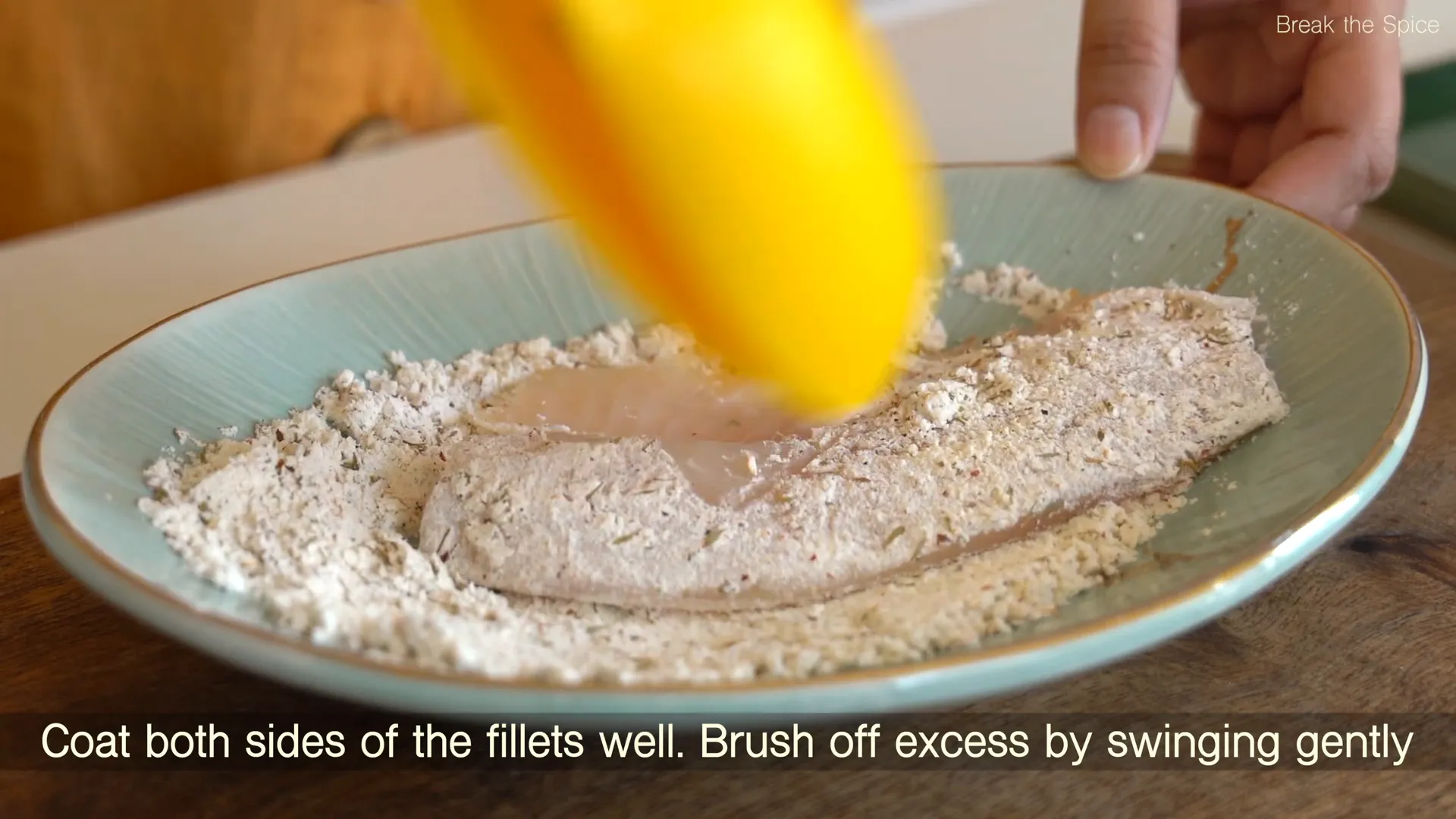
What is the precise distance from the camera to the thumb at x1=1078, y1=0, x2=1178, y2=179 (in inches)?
27.4

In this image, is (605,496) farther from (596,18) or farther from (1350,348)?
(1350,348)

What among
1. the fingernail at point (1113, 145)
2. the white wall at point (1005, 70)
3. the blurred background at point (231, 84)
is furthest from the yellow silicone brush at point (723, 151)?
the blurred background at point (231, 84)

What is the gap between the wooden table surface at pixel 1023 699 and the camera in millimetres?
396

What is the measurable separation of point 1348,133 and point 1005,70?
0.47 metres

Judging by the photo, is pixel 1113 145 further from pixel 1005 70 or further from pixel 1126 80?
pixel 1005 70

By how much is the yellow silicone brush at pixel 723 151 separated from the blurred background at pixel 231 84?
2.38 ft

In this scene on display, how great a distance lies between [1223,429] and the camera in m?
0.51

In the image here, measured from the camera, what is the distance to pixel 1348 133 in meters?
0.75

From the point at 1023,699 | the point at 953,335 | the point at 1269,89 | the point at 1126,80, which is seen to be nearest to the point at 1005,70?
the point at 1269,89

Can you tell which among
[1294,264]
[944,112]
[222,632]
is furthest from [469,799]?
[944,112]

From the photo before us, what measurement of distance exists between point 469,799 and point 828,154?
0.80 feet
